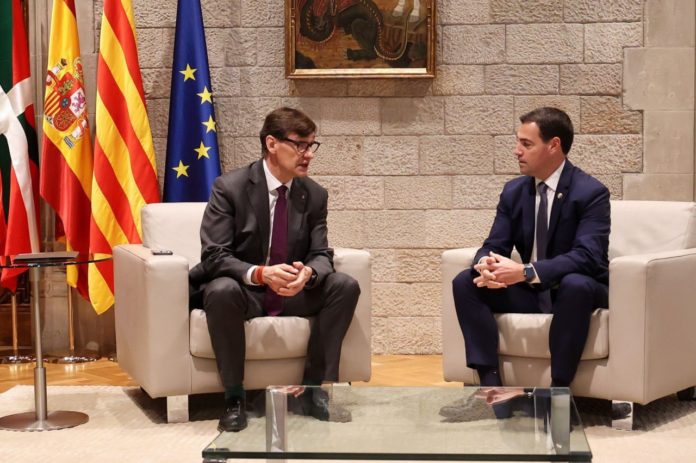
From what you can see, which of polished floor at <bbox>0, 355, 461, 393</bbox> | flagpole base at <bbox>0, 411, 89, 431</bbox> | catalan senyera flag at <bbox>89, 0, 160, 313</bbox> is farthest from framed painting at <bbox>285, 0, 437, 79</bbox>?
flagpole base at <bbox>0, 411, 89, 431</bbox>

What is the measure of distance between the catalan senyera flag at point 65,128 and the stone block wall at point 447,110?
266 millimetres

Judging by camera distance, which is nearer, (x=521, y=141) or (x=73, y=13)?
(x=521, y=141)

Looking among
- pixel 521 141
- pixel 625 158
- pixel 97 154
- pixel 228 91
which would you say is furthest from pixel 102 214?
pixel 625 158

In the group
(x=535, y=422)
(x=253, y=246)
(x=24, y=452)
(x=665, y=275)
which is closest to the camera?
(x=535, y=422)

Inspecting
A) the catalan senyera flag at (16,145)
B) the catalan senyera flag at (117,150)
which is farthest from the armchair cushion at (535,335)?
the catalan senyera flag at (16,145)

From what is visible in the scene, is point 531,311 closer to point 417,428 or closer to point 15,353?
point 417,428

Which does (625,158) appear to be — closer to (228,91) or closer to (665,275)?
(665,275)

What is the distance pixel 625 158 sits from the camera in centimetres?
541

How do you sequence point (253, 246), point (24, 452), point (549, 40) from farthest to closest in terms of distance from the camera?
point (549, 40) → point (253, 246) → point (24, 452)

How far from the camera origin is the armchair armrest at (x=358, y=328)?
4121 mm

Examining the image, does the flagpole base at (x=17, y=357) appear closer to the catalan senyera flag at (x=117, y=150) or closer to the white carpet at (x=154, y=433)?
the catalan senyera flag at (x=117, y=150)

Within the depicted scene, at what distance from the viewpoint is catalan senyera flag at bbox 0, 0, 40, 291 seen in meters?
5.23

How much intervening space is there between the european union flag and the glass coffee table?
8.26ft

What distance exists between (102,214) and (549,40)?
2.54 m
